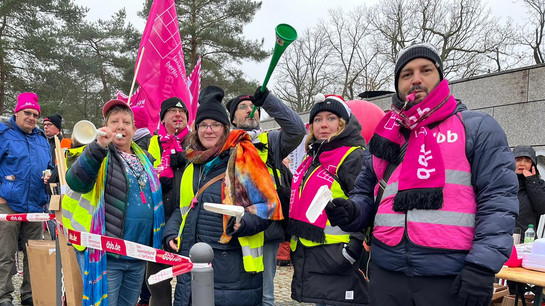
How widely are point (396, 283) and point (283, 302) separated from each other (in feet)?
12.3

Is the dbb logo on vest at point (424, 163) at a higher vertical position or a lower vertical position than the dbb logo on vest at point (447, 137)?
lower

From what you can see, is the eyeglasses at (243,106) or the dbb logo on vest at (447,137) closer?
the dbb logo on vest at (447,137)

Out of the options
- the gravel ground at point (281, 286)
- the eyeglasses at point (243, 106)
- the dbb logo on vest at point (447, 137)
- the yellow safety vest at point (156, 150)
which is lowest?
the gravel ground at point (281, 286)

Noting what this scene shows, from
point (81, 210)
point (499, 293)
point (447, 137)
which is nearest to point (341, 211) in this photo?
point (447, 137)

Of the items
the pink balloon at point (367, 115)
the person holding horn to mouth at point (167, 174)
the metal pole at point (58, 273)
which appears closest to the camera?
the metal pole at point (58, 273)

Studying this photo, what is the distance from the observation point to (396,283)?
2006 mm

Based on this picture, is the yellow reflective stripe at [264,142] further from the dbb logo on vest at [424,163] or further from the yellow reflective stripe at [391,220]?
the dbb logo on vest at [424,163]

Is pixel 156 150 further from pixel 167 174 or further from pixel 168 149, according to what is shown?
pixel 167 174

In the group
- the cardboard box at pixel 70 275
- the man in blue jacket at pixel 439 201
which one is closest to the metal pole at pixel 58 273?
the cardboard box at pixel 70 275

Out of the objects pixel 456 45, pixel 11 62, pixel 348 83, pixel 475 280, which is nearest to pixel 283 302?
pixel 475 280

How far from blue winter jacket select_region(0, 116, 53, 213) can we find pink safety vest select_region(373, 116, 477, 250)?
4586mm

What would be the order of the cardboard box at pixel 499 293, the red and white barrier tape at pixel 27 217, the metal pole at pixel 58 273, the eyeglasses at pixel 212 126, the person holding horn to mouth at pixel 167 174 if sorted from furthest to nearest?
the cardboard box at pixel 499 293, the red and white barrier tape at pixel 27 217, the person holding horn to mouth at pixel 167 174, the metal pole at pixel 58 273, the eyeglasses at pixel 212 126

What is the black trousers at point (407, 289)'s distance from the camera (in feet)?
6.09

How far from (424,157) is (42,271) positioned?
3922 mm
